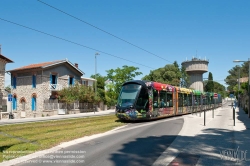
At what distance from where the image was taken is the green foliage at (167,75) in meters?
62.0

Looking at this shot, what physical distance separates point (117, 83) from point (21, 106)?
25.4 m

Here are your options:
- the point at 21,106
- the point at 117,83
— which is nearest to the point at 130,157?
the point at 21,106

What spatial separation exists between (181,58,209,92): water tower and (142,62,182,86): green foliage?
1250 centimetres

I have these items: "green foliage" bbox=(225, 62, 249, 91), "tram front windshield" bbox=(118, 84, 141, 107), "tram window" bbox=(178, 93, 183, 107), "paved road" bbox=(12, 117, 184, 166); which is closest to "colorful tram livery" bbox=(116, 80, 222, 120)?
"tram front windshield" bbox=(118, 84, 141, 107)

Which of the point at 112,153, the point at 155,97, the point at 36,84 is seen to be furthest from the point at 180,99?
the point at 36,84

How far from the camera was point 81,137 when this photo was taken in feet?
36.5

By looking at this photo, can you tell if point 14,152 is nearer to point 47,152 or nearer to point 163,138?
point 47,152

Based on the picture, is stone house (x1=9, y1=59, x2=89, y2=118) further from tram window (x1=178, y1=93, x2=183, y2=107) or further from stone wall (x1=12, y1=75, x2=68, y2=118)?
tram window (x1=178, y1=93, x2=183, y2=107)

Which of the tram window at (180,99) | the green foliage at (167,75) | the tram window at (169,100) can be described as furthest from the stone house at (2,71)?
the green foliage at (167,75)

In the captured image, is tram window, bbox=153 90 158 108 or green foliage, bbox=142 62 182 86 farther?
green foliage, bbox=142 62 182 86

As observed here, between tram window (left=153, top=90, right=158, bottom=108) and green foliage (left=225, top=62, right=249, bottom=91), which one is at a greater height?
green foliage (left=225, top=62, right=249, bottom=91)

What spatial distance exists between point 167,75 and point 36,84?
3699 cm

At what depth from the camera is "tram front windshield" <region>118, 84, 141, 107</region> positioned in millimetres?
17031

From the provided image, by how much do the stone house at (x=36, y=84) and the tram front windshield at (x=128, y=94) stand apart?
59.9 ft
